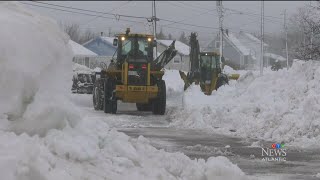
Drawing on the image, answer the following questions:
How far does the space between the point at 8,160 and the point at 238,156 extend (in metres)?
6.06

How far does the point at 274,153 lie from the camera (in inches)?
444

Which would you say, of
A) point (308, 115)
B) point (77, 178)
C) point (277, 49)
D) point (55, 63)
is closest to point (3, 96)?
point (55, 63)

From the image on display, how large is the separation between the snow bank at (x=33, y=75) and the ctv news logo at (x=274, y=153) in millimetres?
4842

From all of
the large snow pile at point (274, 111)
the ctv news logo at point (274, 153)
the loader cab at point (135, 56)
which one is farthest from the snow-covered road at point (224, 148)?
the loader cab at point (135, 56)

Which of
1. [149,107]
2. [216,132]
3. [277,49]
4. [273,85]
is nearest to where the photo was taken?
[216,132]

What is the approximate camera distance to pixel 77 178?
5.91 m

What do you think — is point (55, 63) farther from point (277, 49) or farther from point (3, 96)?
point (277, 49)

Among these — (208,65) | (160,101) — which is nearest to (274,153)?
(160,101)

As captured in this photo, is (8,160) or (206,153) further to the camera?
(206,153)

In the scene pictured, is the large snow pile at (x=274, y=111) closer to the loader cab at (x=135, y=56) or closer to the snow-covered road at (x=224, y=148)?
the snow-covered road at (x=224, y=148)

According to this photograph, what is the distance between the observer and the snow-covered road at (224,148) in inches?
361

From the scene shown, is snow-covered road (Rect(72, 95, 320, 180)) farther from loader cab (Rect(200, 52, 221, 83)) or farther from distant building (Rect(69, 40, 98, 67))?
distant building (Rect(69, 40, 98, 67))

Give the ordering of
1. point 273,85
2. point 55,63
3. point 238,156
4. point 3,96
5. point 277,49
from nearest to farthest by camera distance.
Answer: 1. point 3,96
2. point 55,63
3. point 238,156
4. point 273,85
5. point 277,49

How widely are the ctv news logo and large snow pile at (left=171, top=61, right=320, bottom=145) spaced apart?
1039mm
